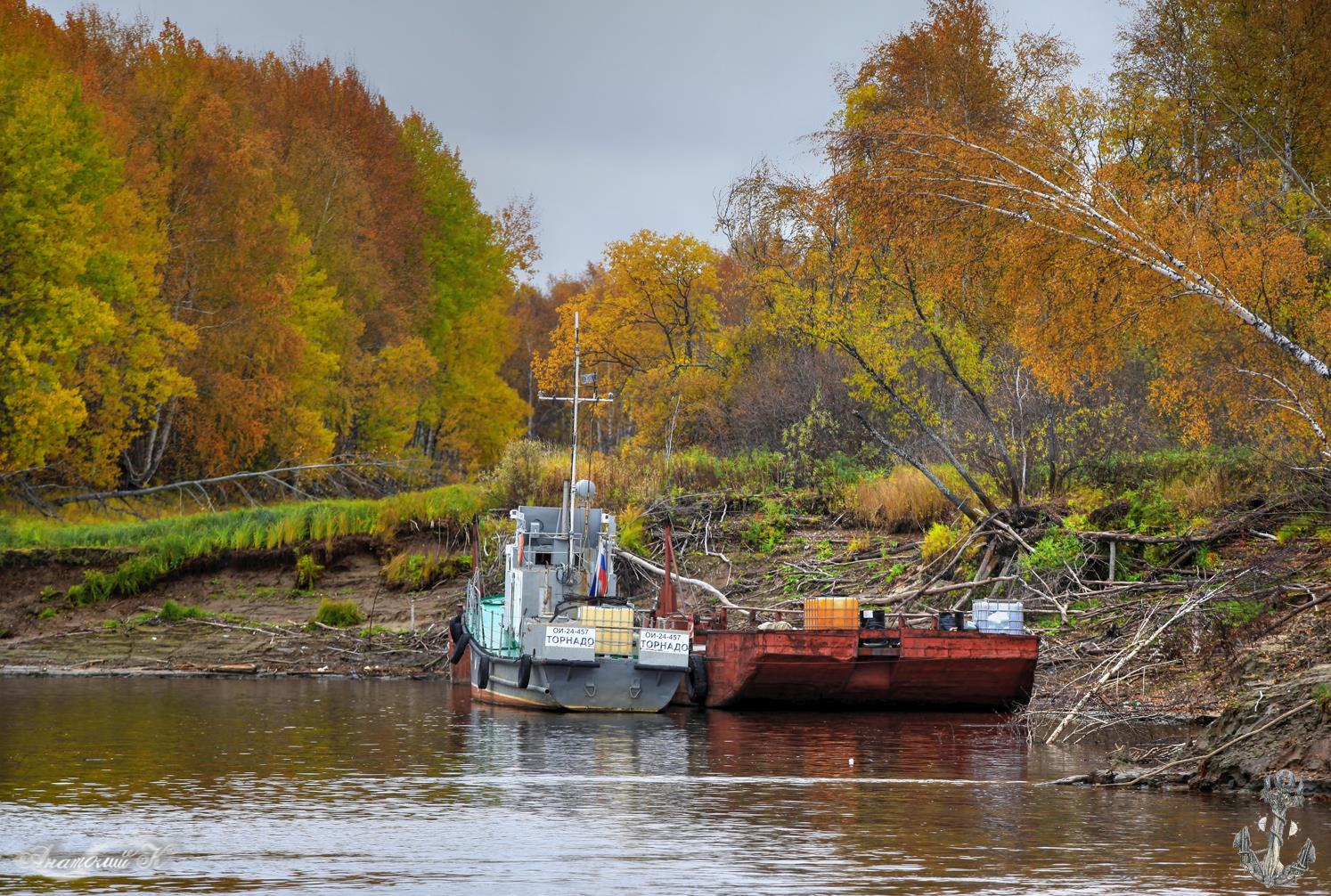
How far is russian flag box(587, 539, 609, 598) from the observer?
104 feet

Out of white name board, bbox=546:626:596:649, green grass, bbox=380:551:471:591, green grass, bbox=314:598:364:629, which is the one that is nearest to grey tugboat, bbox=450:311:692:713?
white name board, bbox=546:626:596:649

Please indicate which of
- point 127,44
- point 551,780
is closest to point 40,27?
point 127,44

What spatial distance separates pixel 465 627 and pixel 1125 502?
47.0ft

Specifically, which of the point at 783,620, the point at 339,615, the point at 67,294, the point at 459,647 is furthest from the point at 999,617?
the point at 67,294

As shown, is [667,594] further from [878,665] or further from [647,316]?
[647,316]

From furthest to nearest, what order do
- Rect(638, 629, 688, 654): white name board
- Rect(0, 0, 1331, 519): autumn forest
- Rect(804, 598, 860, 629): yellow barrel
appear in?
Rect(804, 598, 860, 629): yellow barrel → Rect(638, 629, 688, 654): white name board → Rect(0, 0, 1331, 519): autumn forest

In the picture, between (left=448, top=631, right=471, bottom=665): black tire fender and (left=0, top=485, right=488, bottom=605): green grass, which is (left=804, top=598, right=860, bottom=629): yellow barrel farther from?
(left=0, top=485, right=488, bottom=605): green grass

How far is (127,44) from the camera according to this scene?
60.4 metres

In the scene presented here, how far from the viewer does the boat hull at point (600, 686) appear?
2916 cm

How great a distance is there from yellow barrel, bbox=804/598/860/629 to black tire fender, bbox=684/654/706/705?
2.36m

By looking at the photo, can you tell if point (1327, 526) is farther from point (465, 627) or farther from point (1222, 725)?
point (465, 627)

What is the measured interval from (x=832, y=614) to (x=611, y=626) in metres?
4.10

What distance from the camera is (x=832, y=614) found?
29062 millimetres

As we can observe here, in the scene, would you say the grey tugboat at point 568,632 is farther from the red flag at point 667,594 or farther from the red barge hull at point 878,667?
the red barge hull at point 878,667
